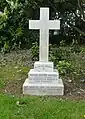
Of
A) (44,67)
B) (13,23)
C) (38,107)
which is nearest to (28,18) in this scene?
(13,23)

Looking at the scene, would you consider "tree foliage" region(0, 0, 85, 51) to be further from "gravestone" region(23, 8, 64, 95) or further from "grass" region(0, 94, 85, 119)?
"grass" region(0, 94, 85, 119)

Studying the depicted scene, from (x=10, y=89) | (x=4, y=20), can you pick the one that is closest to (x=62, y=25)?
(x=4, y=20)

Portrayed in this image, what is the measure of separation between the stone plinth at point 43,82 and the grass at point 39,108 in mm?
255


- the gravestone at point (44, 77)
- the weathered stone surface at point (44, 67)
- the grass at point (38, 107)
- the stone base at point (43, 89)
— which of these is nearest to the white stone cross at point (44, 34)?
the gravestone at point (44, 77)

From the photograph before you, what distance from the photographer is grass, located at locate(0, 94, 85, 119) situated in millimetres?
4809

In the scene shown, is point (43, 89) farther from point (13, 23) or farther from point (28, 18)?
point (28, 18)

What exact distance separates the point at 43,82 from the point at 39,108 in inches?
36.9

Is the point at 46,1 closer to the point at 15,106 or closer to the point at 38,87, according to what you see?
the point at 38,87

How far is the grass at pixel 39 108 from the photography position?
4.81m

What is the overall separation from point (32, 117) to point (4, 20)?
4634 millimetres

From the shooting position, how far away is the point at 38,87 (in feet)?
19.1

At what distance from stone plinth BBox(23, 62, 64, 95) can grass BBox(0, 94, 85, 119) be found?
255 mm

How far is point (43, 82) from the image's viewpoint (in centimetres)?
593

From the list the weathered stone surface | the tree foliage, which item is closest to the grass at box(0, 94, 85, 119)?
the weathered stone surface
